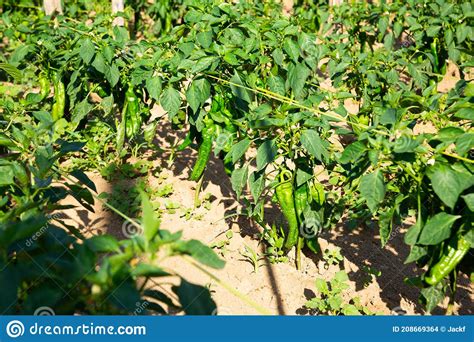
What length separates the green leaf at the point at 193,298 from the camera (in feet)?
4.82

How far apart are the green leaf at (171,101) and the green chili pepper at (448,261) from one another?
4.60ft

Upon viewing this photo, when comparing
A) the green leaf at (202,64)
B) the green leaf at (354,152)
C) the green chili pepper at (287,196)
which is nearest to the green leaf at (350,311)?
the green chili pepper at (287,196)

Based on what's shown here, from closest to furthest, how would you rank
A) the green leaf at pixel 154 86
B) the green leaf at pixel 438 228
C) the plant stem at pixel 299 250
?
1. the green leaf at pixel 438 228
2. the green leaf at pixel 154 86
3. the plant stem at pixel 299 250

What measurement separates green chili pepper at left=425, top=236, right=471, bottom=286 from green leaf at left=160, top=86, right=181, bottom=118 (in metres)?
1.40

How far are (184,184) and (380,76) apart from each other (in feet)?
4.71

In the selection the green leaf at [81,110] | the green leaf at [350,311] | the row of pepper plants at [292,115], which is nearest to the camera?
the row of pepper plants at [292,115]

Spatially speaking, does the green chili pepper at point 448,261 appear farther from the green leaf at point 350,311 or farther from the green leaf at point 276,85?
the green leaf at point 276,85

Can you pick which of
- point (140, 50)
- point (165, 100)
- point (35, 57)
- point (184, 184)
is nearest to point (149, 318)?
point (165, 100)

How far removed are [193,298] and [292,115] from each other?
3.90ft

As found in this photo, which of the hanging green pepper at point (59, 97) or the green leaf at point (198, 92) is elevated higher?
the green leaf at point (198, 92)

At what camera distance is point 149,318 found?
167 centimetres

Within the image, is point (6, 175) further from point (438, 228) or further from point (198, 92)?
point (438, 228)

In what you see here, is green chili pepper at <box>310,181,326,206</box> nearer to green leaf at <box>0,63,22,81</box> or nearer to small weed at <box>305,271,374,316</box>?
small weed at <box>305,271,374,316</box>

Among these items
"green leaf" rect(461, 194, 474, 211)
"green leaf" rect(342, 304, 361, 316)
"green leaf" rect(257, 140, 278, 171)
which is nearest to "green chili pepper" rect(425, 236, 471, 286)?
"green leaf" rect(461, 194, 474, 211)
